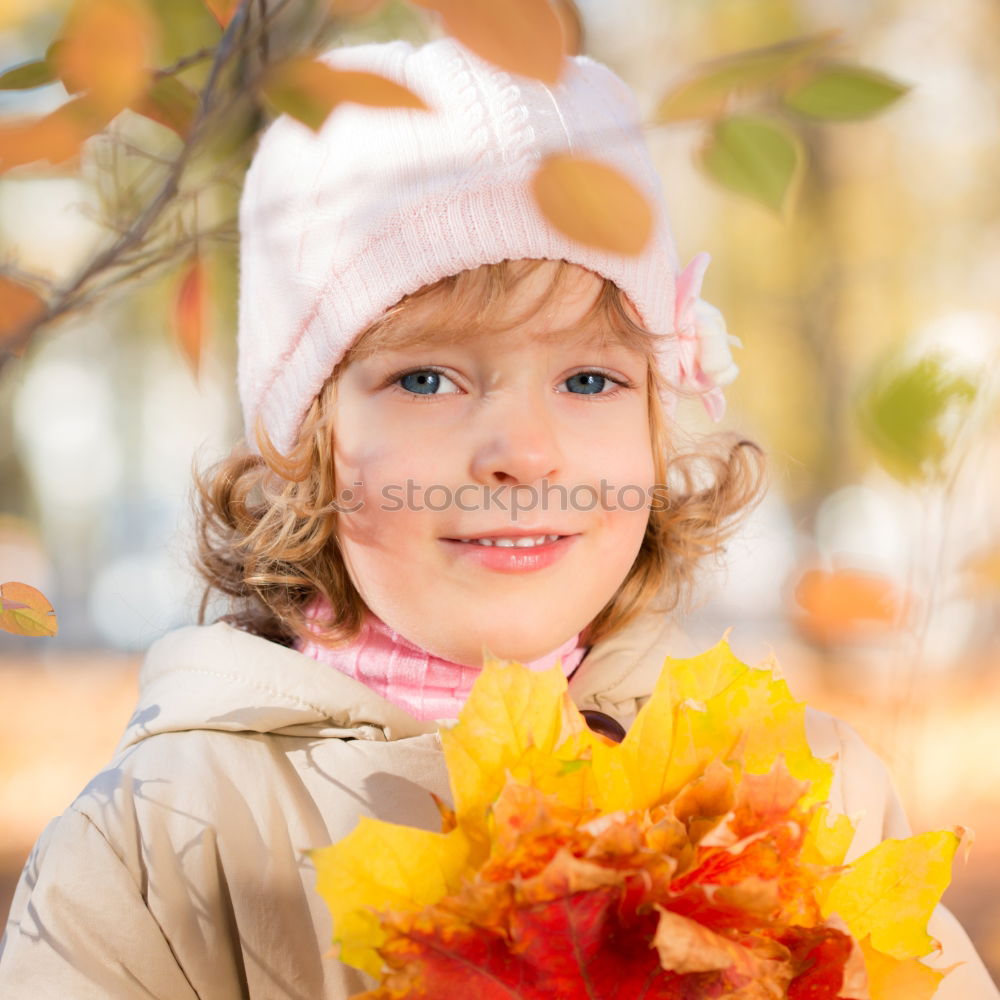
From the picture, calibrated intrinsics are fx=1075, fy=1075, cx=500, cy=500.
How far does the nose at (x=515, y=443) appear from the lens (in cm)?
110

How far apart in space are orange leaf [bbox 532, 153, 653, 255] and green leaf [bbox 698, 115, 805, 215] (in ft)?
0.33

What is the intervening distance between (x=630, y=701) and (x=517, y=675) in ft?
2.08

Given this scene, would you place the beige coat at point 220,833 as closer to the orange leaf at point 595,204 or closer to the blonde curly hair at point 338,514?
the blonde curly hair at point 338,514

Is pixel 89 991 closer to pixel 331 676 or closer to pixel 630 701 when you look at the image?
pixel 331 676

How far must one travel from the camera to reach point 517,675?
76 centimetres

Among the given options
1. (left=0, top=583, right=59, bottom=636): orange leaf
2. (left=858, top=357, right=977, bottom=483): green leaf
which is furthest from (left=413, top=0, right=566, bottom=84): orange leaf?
(left=858, top=357, right=977, bottom=483): green leaf

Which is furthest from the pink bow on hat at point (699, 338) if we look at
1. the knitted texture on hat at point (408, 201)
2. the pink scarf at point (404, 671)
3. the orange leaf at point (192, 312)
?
the orange leaf at point (192, 312)

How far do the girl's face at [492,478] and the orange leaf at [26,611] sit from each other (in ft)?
1.78

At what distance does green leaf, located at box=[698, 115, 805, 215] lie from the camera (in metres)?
0.61

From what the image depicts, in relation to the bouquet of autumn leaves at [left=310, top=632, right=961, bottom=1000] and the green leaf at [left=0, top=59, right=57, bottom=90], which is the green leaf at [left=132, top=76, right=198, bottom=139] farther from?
the bouquet of autumn leaves at [left=310, top=632, right=961, bottom=1000]

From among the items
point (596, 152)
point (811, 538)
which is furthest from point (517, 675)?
point (811, 538)

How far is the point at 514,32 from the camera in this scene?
1.54 feet

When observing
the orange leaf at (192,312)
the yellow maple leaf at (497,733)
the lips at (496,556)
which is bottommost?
the yellow maple leaf at (497,733)

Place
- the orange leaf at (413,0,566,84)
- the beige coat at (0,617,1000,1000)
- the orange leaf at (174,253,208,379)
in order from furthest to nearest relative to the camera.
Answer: the beige coat at (0,617,1000,1000), the orange leaf at (174,253,208,379), the orange leaf at (413,0,566,84)
